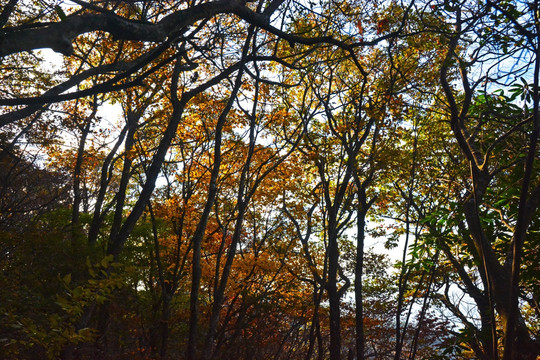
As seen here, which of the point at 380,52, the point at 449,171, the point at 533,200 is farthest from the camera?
the point at 449,171

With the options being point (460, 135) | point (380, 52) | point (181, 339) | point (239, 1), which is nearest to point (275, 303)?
point (181, 339)

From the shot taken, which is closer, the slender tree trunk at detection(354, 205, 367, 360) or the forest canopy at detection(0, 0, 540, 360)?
the forest canopy at detection(0, 0, 540, 360)

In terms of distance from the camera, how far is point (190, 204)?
10.9 metres

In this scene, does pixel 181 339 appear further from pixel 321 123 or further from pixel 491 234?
pixel 491 234

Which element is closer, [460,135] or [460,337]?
[460,135]

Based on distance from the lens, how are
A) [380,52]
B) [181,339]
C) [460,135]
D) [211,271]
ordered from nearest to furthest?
[460,135], [380,52], [211,271], [181,339]

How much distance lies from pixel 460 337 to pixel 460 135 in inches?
134

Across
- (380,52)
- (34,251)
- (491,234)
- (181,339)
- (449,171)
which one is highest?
(380,52)

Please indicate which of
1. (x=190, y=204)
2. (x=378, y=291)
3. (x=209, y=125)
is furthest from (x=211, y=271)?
(x=378, y=291)

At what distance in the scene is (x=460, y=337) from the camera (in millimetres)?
6777

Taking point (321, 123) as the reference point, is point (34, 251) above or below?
below

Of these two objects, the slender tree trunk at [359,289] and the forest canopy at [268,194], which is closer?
the forest canopy at [268,194]

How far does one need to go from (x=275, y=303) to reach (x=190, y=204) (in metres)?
3.67

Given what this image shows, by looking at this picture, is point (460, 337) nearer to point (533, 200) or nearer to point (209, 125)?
point (533, 200)
